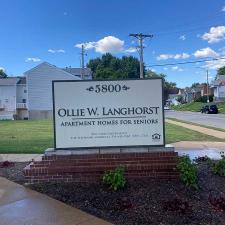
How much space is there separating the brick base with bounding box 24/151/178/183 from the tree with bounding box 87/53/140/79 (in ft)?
279

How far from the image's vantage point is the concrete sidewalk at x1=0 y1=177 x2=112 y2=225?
531 centimetres

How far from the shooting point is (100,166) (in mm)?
7172

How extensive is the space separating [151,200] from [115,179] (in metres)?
0.80

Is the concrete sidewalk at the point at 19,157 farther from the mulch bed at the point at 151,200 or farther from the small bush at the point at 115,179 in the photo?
the small bush at the point at 115,179

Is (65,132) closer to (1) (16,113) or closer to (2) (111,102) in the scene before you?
(2) (111,102)

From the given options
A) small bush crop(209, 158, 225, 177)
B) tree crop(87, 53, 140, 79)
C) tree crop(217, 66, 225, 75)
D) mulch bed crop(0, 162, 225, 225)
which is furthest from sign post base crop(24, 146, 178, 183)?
tree crop(217, 66, 225, 75)

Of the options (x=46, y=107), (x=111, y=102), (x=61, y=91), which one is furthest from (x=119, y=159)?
(x=46, y=107)

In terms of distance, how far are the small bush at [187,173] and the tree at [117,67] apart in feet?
280

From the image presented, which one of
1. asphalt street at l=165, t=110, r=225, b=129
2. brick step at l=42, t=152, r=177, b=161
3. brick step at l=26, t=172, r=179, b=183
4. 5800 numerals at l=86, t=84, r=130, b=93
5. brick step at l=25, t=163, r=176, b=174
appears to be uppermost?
5800 numerals at l=86, t=84, r=130, b=93

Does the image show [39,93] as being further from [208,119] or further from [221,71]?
[221,71]

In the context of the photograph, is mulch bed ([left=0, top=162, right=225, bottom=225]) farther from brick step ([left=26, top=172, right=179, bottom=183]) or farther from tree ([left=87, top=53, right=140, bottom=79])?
tree ([left=87, top=53, right=140, bottom=79])

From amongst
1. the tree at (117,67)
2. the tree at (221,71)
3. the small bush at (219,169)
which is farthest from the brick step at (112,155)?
the tree at (221,71)

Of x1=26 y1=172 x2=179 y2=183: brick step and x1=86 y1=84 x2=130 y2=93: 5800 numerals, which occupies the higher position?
x1=86 y1=84 x2=130 y2=93: 5800 numerals

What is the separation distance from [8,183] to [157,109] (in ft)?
10.3
